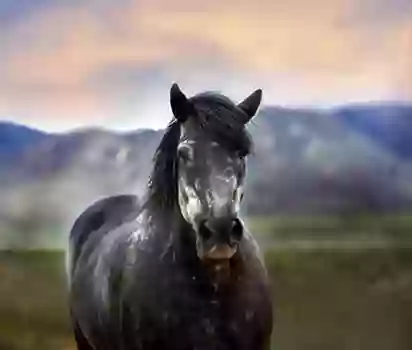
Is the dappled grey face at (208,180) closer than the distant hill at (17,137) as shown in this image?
Yes

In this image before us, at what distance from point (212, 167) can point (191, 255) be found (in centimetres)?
15

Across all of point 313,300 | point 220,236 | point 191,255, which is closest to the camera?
point 220,236

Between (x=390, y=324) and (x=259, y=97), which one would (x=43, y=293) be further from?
(x=390, y=324)

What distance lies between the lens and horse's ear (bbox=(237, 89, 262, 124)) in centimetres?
113

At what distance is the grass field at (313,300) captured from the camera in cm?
124

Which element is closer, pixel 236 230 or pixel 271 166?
pixel 236 230

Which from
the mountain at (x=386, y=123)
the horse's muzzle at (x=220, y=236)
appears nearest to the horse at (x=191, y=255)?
the horse's muzzle at (x=220, y=236)

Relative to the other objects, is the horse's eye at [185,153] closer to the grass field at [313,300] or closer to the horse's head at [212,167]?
the horse's head at [212,167]

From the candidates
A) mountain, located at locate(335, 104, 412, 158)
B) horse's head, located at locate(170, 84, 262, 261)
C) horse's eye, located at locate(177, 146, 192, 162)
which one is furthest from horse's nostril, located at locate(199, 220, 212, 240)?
mountain, located at locate(335, 104, 412, 158)

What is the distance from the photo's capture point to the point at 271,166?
125 centimetres

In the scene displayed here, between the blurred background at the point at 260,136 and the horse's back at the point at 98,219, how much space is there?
2 cm

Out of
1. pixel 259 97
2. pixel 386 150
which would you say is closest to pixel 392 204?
pixel 386 150

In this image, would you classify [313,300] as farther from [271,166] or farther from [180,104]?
[180,104]

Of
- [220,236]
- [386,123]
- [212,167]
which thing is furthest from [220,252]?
[386,123]
